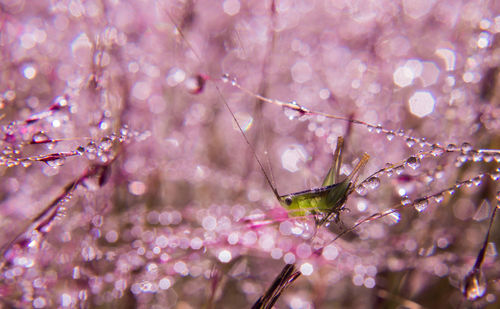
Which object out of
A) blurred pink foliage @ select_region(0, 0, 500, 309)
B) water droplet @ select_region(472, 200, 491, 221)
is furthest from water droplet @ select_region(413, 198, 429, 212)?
water droplet @ select_region(472, 200, 491, 221)

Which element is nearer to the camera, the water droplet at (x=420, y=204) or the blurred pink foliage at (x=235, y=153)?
the water droplet at (x=420, y=204)

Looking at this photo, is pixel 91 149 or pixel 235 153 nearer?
pixel 91 149

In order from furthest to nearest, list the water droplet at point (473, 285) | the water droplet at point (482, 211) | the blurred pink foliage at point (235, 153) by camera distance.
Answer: the water droplet at point (482, 211) < the blurred pink foliage at point (235, 153) < the water droplet at point (473, 285)

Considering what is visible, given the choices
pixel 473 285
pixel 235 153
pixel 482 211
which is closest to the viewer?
pixel 473 285

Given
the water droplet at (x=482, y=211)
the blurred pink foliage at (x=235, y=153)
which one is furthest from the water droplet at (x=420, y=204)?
the water droplet at (x=482, y=211)

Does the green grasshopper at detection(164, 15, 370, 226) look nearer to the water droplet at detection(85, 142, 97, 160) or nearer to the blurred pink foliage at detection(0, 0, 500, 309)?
the blurred pink foliage at detection(0, 0, 500, 309)

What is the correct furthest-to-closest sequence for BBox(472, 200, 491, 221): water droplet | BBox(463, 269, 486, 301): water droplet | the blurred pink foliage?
BBox(472, 200, 491, 221): water droplet
the blurred pink foliage
BBox(463, 269, 486, 301): water droplet

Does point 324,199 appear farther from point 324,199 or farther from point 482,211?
point 482,211

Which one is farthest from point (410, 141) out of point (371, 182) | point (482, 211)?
point (482, 211)

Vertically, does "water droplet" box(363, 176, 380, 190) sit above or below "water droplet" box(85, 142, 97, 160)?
above

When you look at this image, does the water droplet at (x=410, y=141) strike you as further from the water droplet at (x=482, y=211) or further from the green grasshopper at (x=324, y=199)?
the water droplet at (x=482, y=211)

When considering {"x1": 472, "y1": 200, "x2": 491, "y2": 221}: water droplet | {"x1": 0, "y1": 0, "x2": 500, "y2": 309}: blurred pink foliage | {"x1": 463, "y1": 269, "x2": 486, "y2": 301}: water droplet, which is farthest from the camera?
{"x1": 472, "y1": 200, "x2": 491, "y2": 221}: water droplet

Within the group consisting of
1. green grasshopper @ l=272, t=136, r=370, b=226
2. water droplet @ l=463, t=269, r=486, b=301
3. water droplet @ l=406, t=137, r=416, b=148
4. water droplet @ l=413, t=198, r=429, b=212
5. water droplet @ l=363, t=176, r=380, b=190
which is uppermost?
water droplet @ l=406, t=137, r=416, b=148
